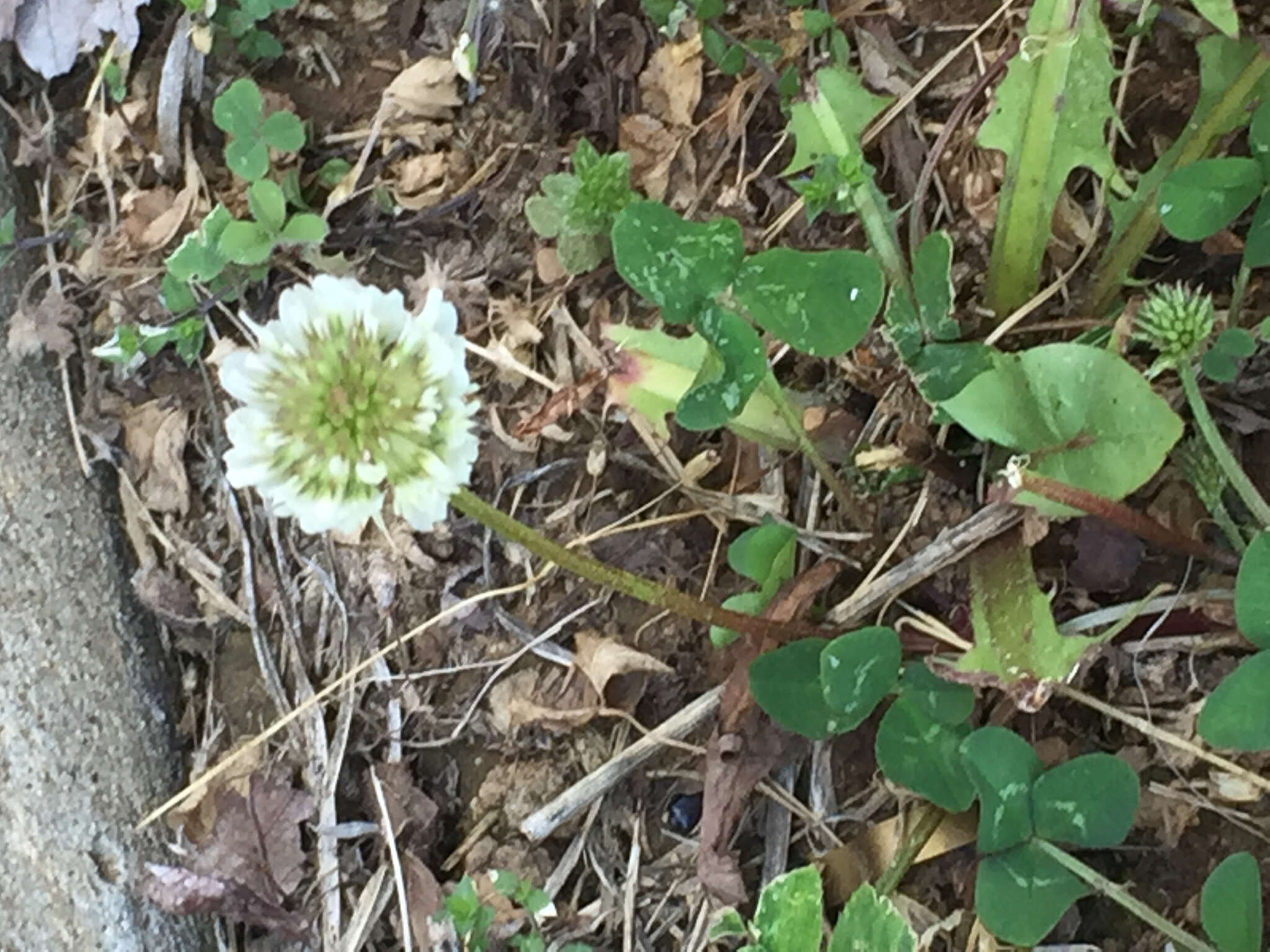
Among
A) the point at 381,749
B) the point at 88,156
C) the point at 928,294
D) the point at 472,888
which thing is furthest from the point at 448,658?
the point at 88,156

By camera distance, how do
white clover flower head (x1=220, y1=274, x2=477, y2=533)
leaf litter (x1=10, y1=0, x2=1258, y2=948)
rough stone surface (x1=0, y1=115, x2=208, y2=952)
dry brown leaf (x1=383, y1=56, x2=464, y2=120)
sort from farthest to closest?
dry brown leaf (x1=383, y1=56, x2=464, y2=120)
rough stone surface (x1=0, y1=115, x2=208, y2=952)
leaf litter (x1=10, y1=0, x2=1258, y2=948)
white clover flower head (x1=220, y1=274, x2=477, y2=533)

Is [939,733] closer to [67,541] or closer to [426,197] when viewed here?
[426,197]

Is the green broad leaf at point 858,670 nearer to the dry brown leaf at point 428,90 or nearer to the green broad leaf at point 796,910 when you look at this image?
the green broad leaf at point 796,910

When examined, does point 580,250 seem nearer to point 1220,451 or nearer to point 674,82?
point 674,82

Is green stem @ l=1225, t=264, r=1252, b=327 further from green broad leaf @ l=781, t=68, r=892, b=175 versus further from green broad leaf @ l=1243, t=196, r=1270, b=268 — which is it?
green broad leaf @ l=781, t=68, r=892, b=175

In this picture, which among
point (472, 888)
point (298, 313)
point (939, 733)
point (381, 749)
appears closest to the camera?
point (298, 313)

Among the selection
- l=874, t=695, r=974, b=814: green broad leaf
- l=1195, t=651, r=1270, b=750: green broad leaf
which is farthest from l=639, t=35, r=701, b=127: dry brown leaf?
l=1195, t=651, r=1270, b=750: green broad leaf
